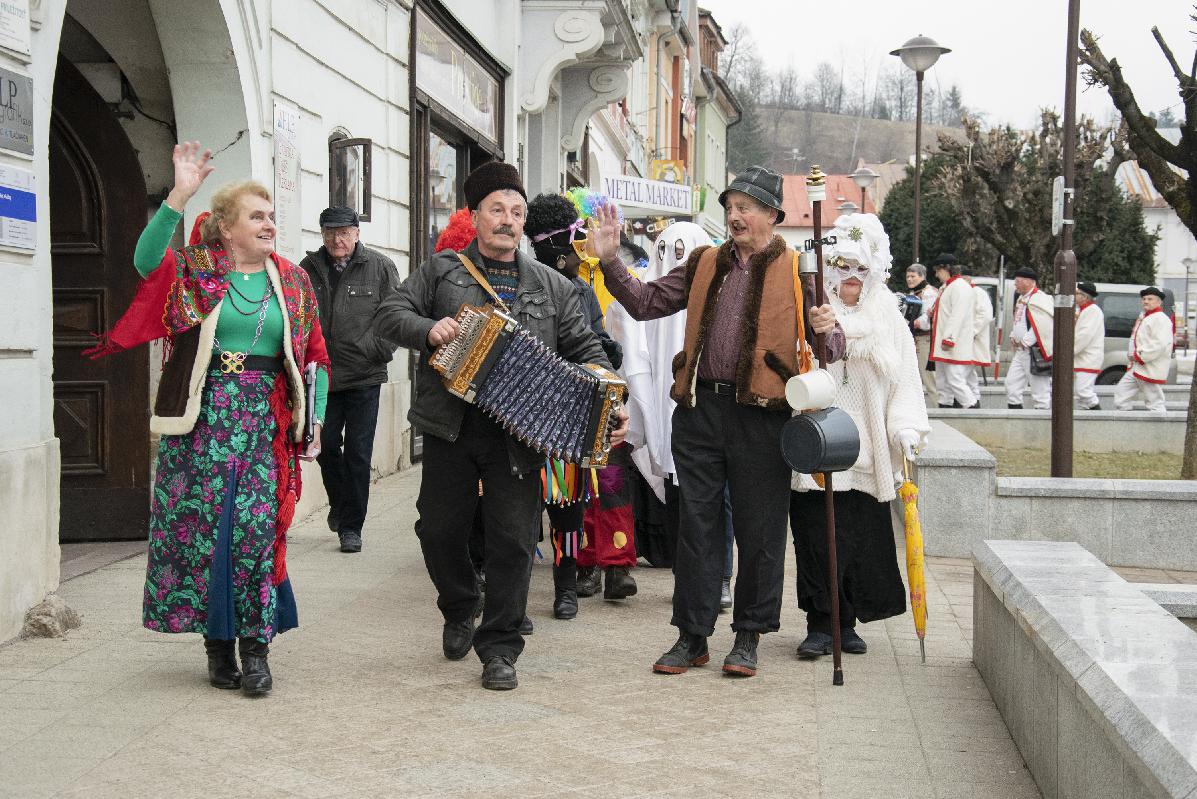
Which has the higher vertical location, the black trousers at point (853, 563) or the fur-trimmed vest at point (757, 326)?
the fur-trimmed vest at point (757, 326)

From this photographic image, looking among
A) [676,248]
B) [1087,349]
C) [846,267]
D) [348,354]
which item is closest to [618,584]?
[676,248]

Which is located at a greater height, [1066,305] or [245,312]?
[1066,305]

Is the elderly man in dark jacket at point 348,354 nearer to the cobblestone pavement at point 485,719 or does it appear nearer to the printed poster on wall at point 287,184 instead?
the printed poster on wall at point 287,184

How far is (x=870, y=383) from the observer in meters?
6.19

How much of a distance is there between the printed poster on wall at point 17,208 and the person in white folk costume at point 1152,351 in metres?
14.9

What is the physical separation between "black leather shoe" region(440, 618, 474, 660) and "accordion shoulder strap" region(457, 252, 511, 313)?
1294 mm

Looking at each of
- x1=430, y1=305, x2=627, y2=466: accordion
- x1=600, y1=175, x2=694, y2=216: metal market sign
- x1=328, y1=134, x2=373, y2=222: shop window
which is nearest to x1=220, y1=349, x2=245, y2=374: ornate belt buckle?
x1=430, y1=305, x2=627, y2=466: accordion

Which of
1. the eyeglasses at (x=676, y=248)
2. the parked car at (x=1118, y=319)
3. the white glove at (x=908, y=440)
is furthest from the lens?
the parked car at (x=1118, y=319)

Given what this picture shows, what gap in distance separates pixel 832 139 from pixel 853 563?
120 m

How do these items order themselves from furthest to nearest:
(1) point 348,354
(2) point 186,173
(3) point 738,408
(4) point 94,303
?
(1) point 348,354, (4) point 94,303, (3) point 738,408, (2) point 186,173

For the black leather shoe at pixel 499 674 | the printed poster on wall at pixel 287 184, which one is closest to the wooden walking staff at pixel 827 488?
the black leather shoe at pixel 499 674

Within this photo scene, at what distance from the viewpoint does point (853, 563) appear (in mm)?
6188

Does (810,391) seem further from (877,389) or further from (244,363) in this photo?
(244,363)

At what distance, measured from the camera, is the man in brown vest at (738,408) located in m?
5.71
